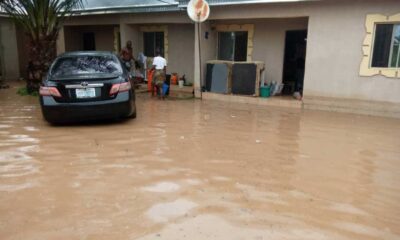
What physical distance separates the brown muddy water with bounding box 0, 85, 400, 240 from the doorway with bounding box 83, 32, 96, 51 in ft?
35.5

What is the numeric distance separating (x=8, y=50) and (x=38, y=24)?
21.4ft

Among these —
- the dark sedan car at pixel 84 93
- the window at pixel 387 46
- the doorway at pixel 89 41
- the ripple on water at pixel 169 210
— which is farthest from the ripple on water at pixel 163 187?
the doorway at pixel 89 41

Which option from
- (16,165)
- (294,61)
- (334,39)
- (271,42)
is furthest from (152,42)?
(16,165)

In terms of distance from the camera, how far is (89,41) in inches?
703

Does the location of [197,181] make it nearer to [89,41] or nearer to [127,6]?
[127,6]

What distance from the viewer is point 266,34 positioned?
11641 millimetres

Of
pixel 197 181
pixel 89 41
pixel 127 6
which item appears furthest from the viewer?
pixel 89 41

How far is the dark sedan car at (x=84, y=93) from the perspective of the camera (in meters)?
6.43

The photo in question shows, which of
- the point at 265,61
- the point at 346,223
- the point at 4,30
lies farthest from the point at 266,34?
the point at 4,30

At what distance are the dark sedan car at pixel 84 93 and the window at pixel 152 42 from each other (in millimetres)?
8037

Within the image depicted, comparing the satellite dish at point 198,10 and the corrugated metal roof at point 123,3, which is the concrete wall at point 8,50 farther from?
the satellite dish at point 198,10

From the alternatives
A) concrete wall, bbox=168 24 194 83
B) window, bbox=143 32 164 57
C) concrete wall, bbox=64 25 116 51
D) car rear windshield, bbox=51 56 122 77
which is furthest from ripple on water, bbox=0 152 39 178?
concrete wall, bbox=64 25 116 51

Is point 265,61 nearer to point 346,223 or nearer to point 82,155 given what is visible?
point 82,155

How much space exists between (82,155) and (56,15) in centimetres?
767
